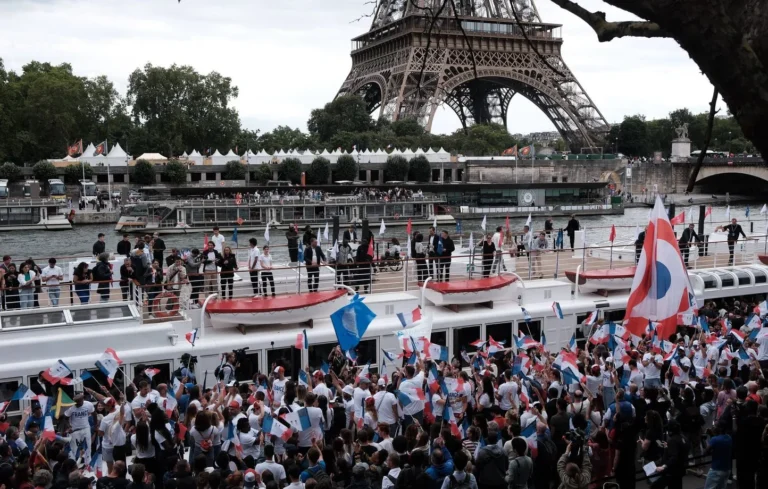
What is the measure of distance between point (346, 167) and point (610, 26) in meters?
63.6

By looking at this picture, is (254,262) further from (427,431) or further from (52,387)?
(427,431)

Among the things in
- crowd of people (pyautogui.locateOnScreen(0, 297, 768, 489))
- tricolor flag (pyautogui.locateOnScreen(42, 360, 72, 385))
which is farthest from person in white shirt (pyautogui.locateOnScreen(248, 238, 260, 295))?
tricolor flag (pyautogui.locateOnScreen(42, 360, 72, 385))

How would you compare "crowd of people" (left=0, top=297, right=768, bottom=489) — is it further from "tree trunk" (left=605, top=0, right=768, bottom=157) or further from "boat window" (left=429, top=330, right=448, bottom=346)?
"tree trunk" (left=605, top=0, right=768, bottom=157)

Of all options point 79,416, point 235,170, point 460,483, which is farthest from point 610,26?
point 235,170

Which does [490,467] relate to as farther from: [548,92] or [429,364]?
[548,92]

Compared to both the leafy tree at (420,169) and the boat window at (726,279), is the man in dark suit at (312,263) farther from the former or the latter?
the leafy tree at (420,169)

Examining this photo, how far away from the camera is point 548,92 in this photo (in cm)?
7494

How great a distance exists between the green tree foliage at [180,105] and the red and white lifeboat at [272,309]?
64.3m

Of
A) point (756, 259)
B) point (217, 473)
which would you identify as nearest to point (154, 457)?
point (217, 473)

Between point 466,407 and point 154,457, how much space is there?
10.5 ft

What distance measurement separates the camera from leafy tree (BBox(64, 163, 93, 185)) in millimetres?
62656

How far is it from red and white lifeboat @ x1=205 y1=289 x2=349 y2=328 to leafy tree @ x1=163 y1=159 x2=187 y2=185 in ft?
180

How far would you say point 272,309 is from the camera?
447 inches

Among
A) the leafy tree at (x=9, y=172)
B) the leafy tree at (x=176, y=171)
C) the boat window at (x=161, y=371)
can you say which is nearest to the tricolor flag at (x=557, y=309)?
the boat window at (x=161, y=371)
